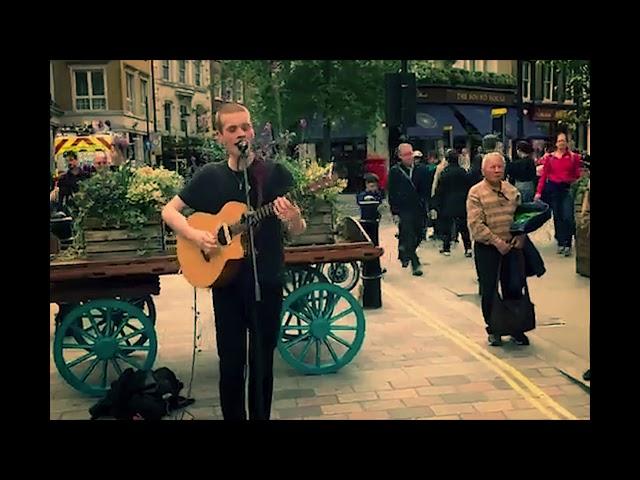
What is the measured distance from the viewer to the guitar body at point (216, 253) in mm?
3260

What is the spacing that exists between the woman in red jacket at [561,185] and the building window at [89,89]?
373 cm

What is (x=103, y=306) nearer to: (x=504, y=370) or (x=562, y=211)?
(x=504, y=370)

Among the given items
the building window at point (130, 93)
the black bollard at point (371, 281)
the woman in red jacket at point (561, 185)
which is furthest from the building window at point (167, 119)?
the woman in red jacket at point (561, 185)

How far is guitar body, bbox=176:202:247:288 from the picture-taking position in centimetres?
326

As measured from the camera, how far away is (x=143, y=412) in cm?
363

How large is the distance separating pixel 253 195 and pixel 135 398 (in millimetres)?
1278

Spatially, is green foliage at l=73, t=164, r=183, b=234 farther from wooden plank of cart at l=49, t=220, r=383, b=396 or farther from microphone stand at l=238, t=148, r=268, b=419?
microphone stand at l=238, t=148, r=268, b=419

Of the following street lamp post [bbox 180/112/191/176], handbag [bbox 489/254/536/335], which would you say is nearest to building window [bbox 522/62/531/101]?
handbag [bbox 489/254/536/335]

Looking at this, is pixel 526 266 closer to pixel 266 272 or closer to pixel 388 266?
pixel 266 272

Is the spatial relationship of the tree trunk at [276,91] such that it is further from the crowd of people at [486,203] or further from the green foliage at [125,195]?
the crowd of people at [486,203]
